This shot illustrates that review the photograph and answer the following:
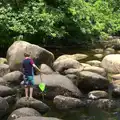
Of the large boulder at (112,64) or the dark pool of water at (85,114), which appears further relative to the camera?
the large boulder at (112,64)

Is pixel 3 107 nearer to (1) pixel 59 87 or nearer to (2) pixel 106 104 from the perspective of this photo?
(1) pixel 59 87

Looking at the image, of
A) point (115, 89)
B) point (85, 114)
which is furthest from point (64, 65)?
point (85, 114)

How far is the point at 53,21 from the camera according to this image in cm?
1775

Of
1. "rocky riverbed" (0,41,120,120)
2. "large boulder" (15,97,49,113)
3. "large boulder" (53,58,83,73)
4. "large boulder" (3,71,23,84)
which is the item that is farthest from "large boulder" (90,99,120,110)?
"large boulder" (53,58,83,73)

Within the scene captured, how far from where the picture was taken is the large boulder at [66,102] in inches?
385

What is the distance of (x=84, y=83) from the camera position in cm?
1170

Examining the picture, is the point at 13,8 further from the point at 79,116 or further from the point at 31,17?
the point at 79,116

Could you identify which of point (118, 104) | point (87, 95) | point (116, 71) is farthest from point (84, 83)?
point (116, 71)

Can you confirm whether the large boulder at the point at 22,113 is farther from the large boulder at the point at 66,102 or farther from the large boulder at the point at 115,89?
the large boulder at the point at 115,89

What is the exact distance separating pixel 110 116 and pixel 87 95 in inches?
78.1

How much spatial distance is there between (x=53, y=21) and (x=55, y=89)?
296 inches

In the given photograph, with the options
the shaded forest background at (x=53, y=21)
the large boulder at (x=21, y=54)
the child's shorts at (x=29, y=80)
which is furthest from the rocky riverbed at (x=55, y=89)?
the shaded forest background at (x=53, y=21)

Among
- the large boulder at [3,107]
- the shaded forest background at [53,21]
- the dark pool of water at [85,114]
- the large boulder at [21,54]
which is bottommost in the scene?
the dark pool of water at [85,114]

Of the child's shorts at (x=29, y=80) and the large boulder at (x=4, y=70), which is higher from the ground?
the child's shorts at (x=29, y=80)
